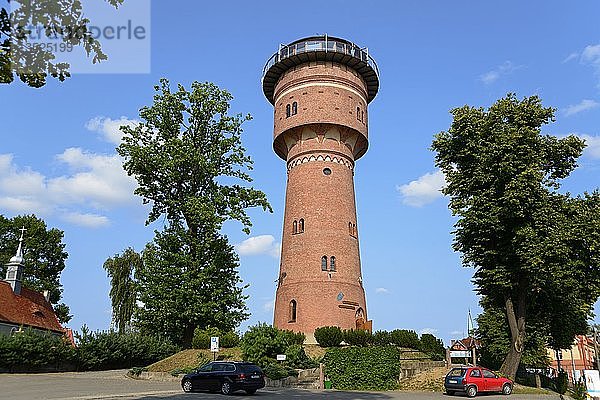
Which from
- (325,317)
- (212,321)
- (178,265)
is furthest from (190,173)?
(325,317)

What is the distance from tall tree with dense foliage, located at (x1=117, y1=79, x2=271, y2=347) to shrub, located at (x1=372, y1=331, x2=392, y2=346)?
26.3 ft

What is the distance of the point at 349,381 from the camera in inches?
965

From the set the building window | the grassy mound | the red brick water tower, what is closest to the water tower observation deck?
the red brick water tower

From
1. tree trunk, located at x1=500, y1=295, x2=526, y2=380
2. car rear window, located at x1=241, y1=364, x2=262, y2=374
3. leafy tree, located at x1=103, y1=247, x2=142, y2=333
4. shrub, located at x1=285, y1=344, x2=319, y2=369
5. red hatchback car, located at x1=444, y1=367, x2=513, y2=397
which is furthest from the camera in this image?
leafy tree, located at x1=103, y1=247, x2=142, y2=333

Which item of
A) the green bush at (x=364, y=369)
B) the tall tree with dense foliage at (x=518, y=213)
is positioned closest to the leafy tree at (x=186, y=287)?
the green bush at (x=364, y=369)

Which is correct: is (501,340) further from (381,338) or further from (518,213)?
(518,213)

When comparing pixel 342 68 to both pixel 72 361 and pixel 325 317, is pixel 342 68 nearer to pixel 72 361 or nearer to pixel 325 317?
pixel 325 317

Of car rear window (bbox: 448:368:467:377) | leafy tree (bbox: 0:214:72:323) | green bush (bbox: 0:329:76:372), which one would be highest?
leafy tree (bbox: 0:214:72:323)

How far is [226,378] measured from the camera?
19.6 m

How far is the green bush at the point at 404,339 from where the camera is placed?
32906 mm

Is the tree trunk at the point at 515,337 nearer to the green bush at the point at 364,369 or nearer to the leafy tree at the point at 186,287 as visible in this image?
the green bush at the point at 364,369

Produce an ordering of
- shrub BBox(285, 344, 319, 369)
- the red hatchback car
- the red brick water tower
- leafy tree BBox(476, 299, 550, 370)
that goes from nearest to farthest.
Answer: the red hatchback car
shrub BBox(285, 344, 319, 369)
the red brick water tower
leafy tree BBox(476, 299, 550, 370)

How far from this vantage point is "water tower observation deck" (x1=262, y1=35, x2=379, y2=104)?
126 ft

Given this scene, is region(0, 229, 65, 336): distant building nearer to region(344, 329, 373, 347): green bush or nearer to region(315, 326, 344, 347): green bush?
region(315, 326, 344, 347): green bush
